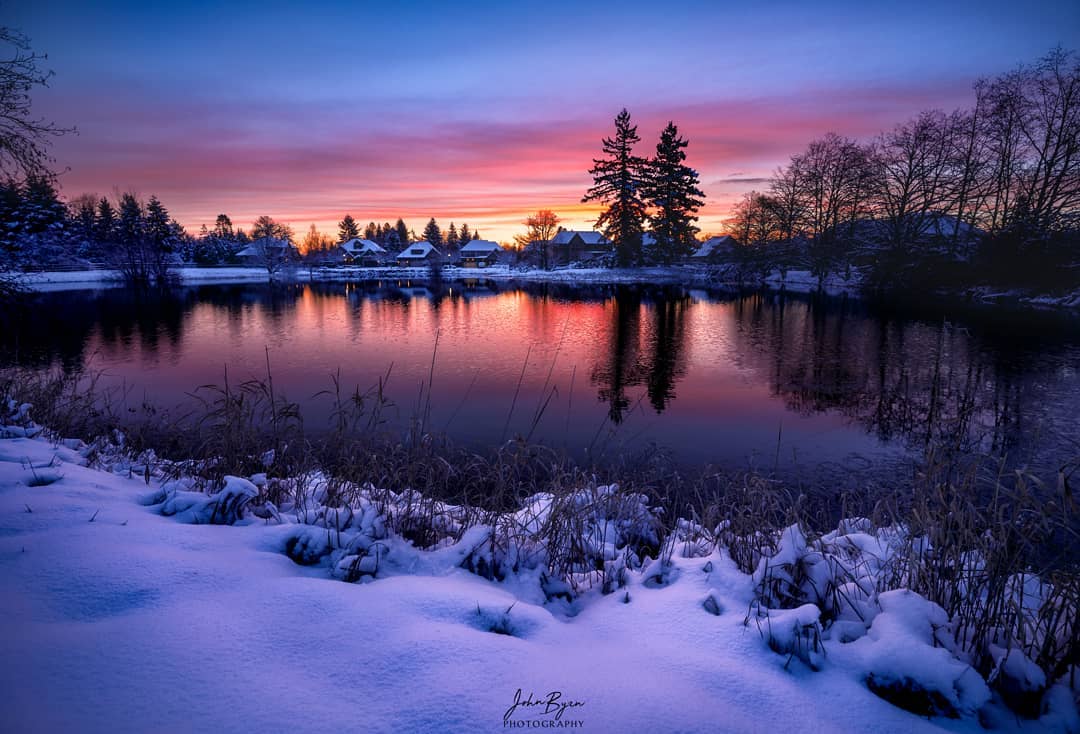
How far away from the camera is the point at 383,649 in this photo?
225cm

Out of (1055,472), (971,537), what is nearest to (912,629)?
(971,537)

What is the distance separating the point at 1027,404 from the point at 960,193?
32.8 metres

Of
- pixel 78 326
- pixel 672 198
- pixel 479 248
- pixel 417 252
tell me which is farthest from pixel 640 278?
pixel 417 252

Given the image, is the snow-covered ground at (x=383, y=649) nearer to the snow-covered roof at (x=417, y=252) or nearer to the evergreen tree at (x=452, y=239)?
the snow-covered roof at (x=417, y=252)

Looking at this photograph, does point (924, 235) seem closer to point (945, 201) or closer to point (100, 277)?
point (945, 201)

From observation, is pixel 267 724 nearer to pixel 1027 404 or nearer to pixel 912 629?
pixel 912 629

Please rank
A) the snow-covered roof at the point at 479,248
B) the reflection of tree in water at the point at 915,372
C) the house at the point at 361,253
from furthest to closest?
the snow-covered roof at the point at 479,248, the house at the point at 361,253, the reflection of tree in water at the point at 915,372

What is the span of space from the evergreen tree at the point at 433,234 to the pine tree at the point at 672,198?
6934 centimetres

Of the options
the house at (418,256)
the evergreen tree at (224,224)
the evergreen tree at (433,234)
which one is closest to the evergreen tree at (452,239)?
the evergreen tree at (433,234)

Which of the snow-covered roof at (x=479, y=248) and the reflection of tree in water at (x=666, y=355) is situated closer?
the reflection of tree in water at (x=666, y=355)

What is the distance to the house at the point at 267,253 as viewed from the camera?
79.4 m

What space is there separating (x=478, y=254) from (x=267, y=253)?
41915mm

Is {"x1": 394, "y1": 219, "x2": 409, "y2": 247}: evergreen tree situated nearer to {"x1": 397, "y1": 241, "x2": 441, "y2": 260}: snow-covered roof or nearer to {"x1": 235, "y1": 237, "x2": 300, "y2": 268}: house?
{"x1": 397, "y1": 241, "x2": 441, "y2": 260}: snow-covered roof

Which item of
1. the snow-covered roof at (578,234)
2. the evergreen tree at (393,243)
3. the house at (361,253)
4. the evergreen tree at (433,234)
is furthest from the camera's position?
the evergreen tree at (433,234)
